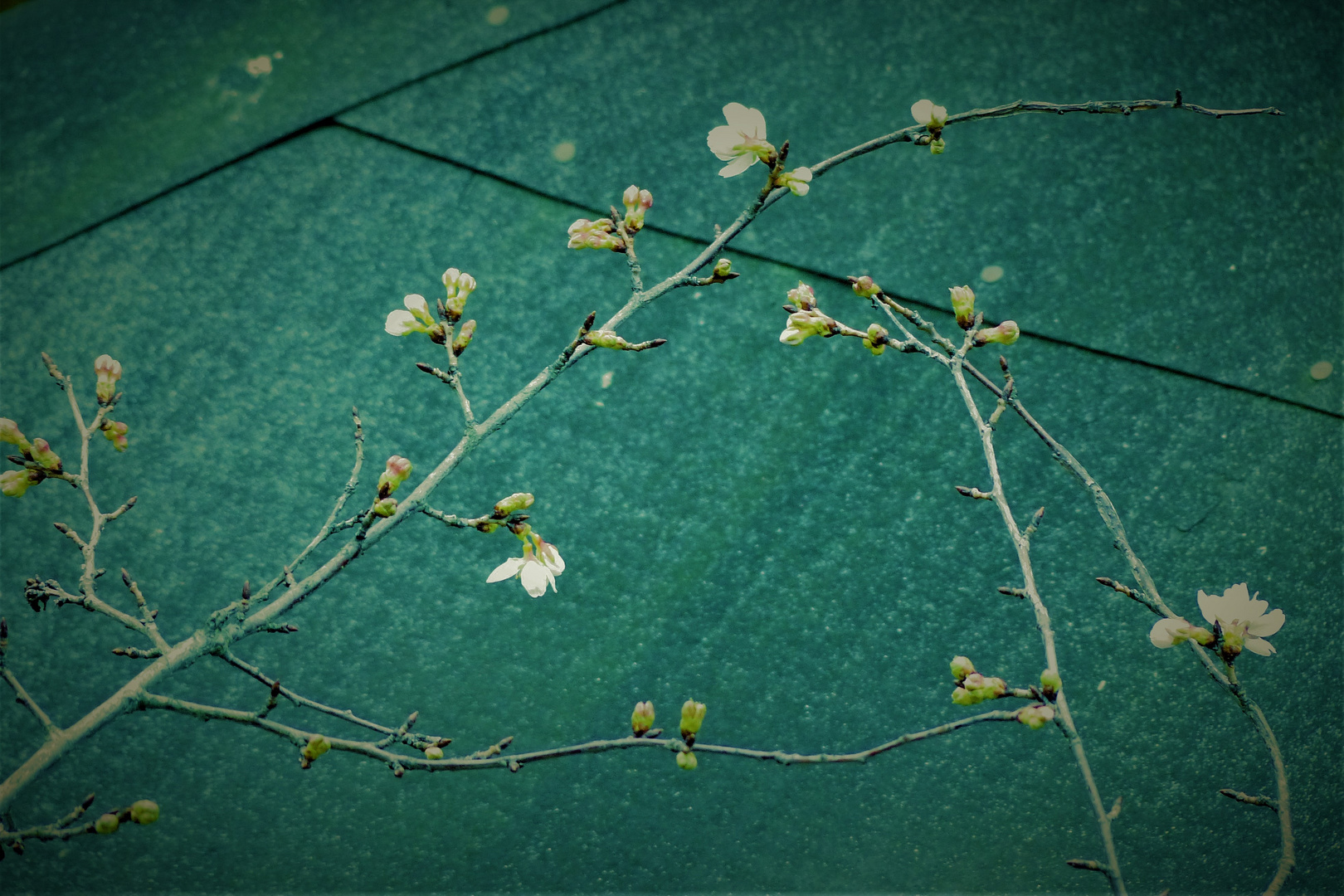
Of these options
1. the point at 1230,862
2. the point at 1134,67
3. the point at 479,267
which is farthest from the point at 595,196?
the point at 1230,862

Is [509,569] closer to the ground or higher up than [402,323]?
closer to the ground

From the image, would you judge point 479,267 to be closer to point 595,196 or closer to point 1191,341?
point 595,196

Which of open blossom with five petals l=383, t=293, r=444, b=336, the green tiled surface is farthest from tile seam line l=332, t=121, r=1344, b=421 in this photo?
open blossom with five petals l=383, t=293, r=444, b=336

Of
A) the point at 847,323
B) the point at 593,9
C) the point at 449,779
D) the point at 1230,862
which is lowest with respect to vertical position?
the point at 1230,862

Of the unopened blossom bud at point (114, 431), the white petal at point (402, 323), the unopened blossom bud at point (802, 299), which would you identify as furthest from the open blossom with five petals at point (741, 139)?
the unopened blossom bud at point (114, 431)

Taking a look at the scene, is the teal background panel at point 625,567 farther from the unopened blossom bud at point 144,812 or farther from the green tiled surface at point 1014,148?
the unopened blossom bud at point 144,812

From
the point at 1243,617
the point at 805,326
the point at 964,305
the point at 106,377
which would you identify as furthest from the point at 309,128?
the point at 1243,617

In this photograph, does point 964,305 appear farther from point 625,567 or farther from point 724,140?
point 625,567
